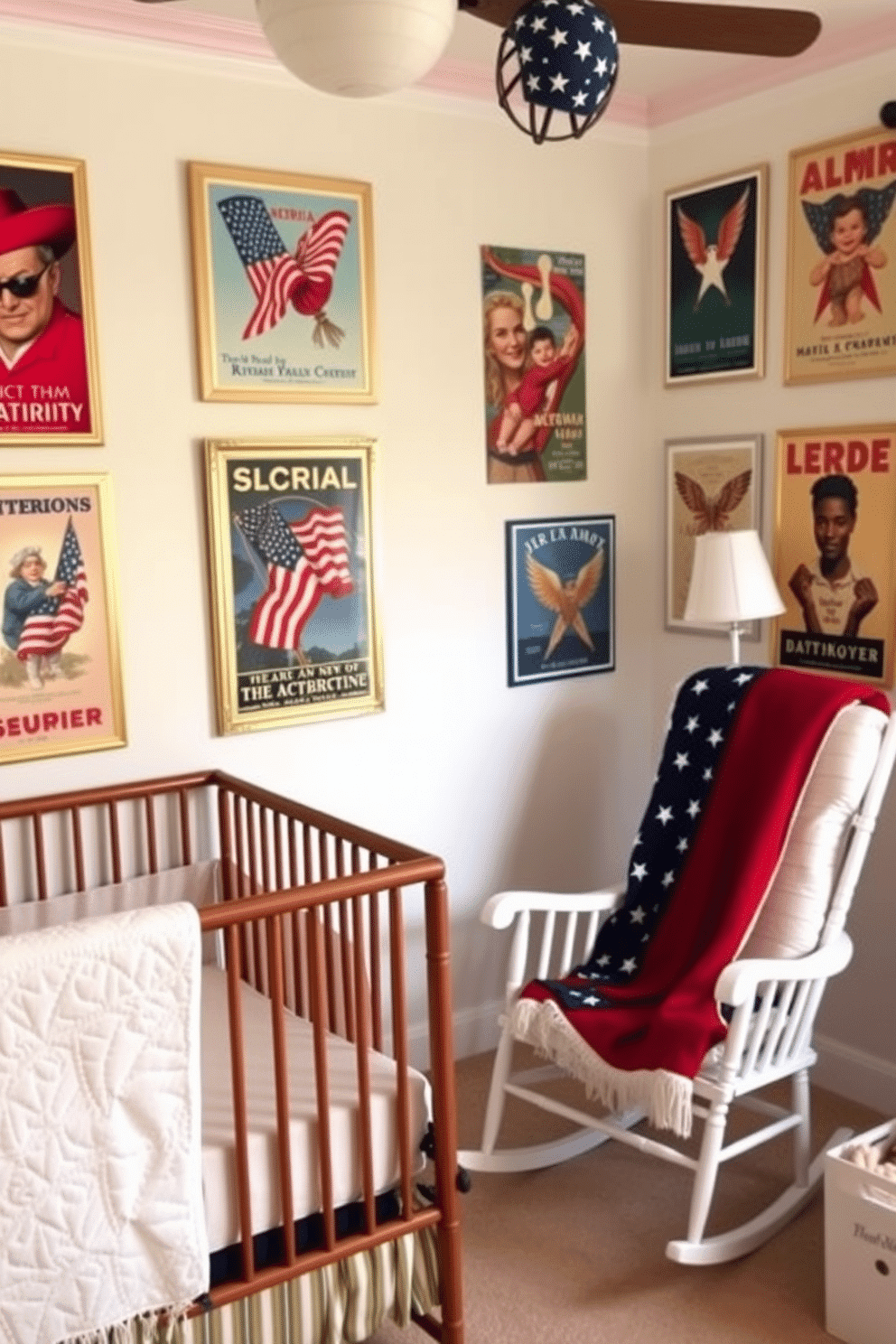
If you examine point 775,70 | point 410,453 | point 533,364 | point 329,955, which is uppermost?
point 775,70

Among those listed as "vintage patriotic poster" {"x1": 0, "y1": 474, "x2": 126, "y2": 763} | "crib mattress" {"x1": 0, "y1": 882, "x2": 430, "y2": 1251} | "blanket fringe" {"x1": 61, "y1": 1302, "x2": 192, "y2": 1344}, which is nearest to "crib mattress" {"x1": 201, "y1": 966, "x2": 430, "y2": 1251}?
"crib mattress" {"x1": 0, "y1": 882, "x2": 430, "y2": 1251}

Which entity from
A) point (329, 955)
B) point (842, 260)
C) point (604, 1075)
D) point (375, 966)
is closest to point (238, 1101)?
point (375, 966)

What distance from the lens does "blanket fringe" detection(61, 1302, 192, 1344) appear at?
175cm

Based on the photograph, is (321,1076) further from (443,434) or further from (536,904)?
(443,434)

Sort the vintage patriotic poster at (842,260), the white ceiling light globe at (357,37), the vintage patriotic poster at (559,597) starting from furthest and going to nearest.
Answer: the vintage patriotic poster at (559,597), the vintage patriotic poster at (842,260), the white ceiling light globe at (357,37)

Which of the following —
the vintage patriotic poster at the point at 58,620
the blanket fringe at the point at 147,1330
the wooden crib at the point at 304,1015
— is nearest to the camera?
the blanket fringe at the point at 147,1330

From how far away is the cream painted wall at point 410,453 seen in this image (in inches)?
98.7

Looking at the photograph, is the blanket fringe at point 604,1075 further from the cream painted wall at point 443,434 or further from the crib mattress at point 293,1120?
the cream painted wall at point 443,434

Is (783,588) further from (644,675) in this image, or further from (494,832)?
(494,832)

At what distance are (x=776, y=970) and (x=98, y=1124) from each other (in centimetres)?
122

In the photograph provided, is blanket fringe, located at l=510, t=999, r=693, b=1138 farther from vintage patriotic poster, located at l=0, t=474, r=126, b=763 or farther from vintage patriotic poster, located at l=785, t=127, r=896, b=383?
vintage patriotic poster, located at l=785, t=127, r=896, b=383

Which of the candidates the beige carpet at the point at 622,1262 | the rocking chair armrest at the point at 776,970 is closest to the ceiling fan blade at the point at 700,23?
the rocking chair armrest at the point at 776,970

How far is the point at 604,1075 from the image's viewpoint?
236 cm

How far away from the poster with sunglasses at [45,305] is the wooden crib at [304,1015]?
75 centimetres
